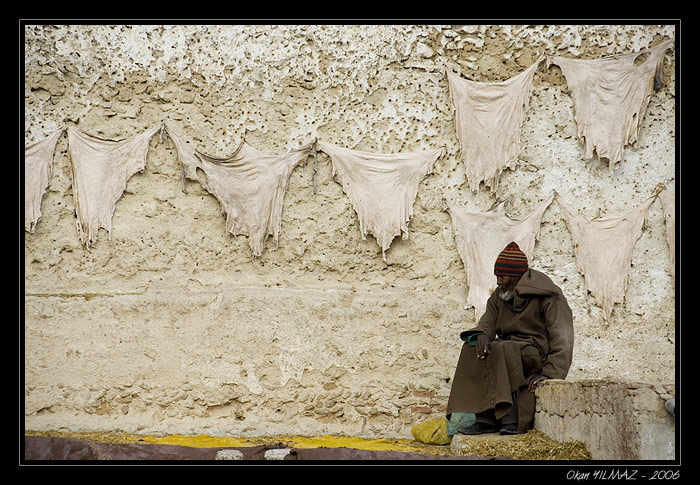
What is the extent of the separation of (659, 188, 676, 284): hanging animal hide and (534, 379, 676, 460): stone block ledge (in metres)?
2.17

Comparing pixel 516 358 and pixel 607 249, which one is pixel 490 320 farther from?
pixel 607 249

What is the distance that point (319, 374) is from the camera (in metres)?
6.22

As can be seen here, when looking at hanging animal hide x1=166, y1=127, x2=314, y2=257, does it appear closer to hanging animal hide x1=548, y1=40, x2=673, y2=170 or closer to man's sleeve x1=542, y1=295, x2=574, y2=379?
hanging animal hide x1=548, y1=40, x2=673, y2=170

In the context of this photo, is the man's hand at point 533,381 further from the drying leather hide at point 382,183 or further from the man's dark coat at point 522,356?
the drying leather hide at point 382,183

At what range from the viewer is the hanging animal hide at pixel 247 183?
20.9 feet

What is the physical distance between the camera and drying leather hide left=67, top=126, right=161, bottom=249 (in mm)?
6355

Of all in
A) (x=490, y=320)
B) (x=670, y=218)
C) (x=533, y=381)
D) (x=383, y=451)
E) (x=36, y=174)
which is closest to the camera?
(x=383, y=451)

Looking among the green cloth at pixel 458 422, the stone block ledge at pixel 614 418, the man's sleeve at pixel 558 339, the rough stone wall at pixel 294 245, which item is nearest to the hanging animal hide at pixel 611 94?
the rough stone wall at pixel 294 245

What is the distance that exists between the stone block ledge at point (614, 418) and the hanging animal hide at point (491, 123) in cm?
223

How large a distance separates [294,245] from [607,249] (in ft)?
8.31

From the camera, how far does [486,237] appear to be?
6.34 metres

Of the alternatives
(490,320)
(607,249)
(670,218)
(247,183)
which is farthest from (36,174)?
(670,218)

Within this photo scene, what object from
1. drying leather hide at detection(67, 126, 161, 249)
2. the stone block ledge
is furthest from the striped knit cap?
drying leather hide at detection(67, 126, 161, 249)
